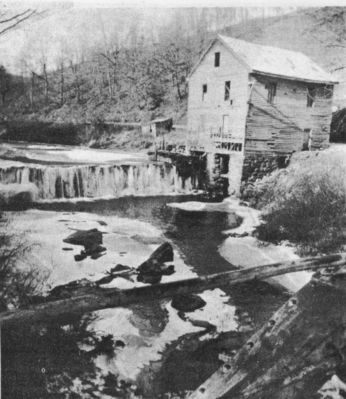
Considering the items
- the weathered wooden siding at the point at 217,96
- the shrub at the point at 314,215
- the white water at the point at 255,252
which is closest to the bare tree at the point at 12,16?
the white water at the point at 255,252

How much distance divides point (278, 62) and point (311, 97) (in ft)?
6.09

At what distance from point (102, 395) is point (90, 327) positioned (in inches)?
34.9

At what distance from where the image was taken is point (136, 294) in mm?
1096

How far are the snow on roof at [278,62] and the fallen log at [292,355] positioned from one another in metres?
12.4

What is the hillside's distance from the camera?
16.8 ft

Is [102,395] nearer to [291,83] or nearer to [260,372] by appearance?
[260,372]

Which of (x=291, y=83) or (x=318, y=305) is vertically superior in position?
(x=291, y=83)

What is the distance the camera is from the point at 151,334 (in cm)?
416

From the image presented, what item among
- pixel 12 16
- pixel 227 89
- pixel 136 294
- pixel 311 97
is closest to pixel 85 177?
pixel 227 89

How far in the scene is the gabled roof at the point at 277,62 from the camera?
12.5 meters

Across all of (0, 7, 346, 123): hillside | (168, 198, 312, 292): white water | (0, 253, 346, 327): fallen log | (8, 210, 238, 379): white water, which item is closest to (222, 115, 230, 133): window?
(0, 7, 346, 123): hillside

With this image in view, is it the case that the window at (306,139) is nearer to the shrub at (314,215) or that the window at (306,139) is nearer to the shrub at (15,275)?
the shrub at (314,215)

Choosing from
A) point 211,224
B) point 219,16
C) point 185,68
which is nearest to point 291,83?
point 185,68

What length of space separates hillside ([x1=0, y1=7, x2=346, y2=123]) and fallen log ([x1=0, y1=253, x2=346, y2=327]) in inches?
143
